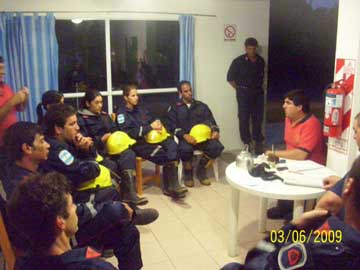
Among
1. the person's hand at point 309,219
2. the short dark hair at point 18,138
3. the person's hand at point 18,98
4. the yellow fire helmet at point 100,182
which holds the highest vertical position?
the person's hand at point 18,98

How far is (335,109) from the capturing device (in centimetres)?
269

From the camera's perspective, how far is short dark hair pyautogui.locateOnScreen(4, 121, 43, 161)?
7.54 ft

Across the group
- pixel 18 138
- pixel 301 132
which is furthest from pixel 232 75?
pixel 18 138

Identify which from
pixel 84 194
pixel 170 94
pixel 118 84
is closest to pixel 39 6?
pixel 118 84

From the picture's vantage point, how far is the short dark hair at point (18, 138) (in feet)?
7.54

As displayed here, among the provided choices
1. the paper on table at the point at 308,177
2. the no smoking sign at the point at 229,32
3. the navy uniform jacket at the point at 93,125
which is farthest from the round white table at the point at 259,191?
the no smoking sign at the point at 229,32

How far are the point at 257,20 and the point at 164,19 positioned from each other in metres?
1.28

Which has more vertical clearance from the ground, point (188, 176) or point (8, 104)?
point (8, 104)

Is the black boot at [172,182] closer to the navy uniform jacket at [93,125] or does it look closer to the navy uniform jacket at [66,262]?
the navy uniform jacket at [93,125]

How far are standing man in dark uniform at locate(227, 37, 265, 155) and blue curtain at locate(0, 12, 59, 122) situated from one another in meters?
2.21

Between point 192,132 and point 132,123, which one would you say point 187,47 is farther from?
point 132,123

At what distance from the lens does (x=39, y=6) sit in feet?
14.0

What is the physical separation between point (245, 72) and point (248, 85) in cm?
17
